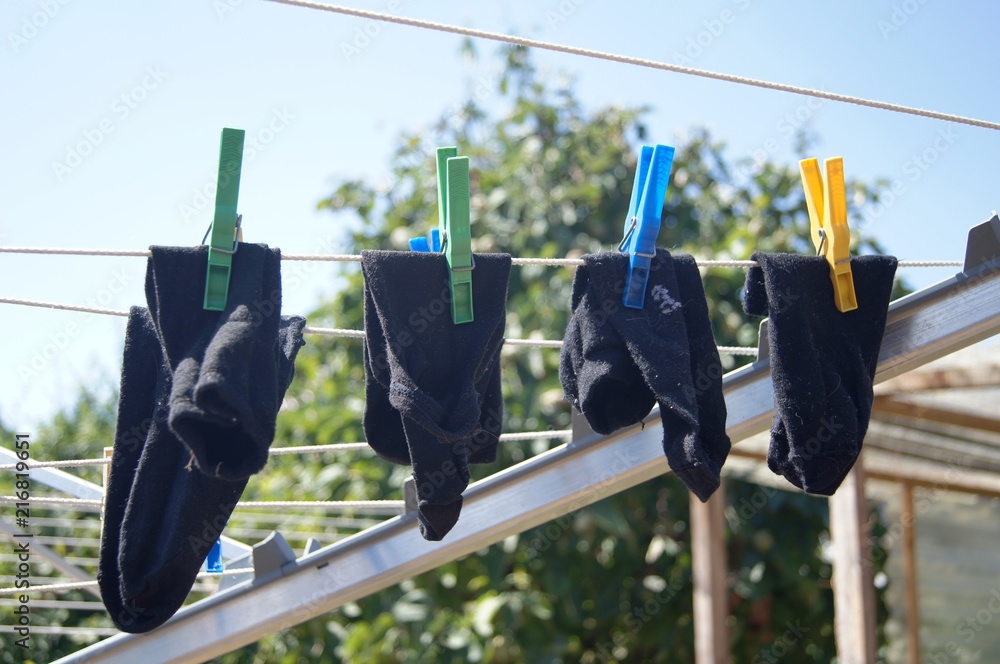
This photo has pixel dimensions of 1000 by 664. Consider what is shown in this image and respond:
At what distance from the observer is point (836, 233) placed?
134 centimetres

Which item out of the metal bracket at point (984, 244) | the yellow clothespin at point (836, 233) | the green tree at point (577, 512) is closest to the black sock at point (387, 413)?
the yellow clothespin at point (836, 233)

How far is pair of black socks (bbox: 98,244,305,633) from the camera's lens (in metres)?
1.09

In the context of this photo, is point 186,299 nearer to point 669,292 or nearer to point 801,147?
point 669,292

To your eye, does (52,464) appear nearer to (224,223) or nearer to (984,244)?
(224,223)

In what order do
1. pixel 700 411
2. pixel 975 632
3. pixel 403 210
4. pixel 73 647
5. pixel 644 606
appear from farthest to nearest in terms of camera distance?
pixel 975 632 < pixel 403 210 < pixel 644 606 < pixel 73 647 < pixel 700 411

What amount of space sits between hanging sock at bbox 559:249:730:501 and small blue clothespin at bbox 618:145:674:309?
11 millimetres

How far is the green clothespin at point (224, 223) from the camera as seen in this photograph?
3.78ft

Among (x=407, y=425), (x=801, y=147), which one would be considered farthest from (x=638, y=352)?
(x=801, y=147)

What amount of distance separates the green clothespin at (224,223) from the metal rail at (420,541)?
1.66 ft

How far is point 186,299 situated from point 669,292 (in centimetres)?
57

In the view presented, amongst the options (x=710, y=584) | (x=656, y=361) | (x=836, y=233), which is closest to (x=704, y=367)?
(x=656, y=361)

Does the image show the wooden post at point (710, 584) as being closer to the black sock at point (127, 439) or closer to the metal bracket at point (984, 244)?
the metal bracket at point (984, 244)

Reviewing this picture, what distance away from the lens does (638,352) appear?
1.21 metres
